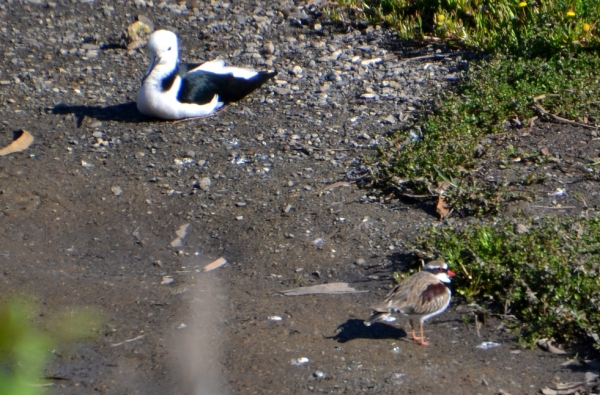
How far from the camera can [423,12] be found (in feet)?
31.6

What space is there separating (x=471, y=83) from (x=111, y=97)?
3759 mm

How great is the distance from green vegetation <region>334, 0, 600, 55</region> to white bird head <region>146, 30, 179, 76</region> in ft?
8.01

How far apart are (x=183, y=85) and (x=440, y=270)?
419 cm

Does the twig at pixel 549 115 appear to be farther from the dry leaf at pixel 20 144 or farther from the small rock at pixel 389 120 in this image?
the dry leaf at pixel 20 144

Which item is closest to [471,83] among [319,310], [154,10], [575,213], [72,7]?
[575,213]

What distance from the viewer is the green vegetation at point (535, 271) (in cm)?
452

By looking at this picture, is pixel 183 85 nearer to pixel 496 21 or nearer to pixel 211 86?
pixel 211 86

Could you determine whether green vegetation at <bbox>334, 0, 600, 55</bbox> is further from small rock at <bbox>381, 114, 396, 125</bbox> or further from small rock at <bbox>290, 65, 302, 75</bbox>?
small rock at <bbox>381, 114, 396, 125</bbox>

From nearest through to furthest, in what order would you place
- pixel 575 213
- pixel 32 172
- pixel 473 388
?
1. pixel 473 388
2. pixel 575 213
3. pixel 32 172

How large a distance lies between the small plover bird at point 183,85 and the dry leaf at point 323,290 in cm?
328

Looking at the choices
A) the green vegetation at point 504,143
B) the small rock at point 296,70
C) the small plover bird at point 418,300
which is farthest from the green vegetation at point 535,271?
the small rock at point 296,70

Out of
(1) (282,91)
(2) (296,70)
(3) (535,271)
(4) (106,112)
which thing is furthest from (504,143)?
(4) (106,112)

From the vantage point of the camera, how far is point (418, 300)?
4.55 metres

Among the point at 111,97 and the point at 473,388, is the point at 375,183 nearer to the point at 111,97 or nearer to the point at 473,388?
the point at 473,388
